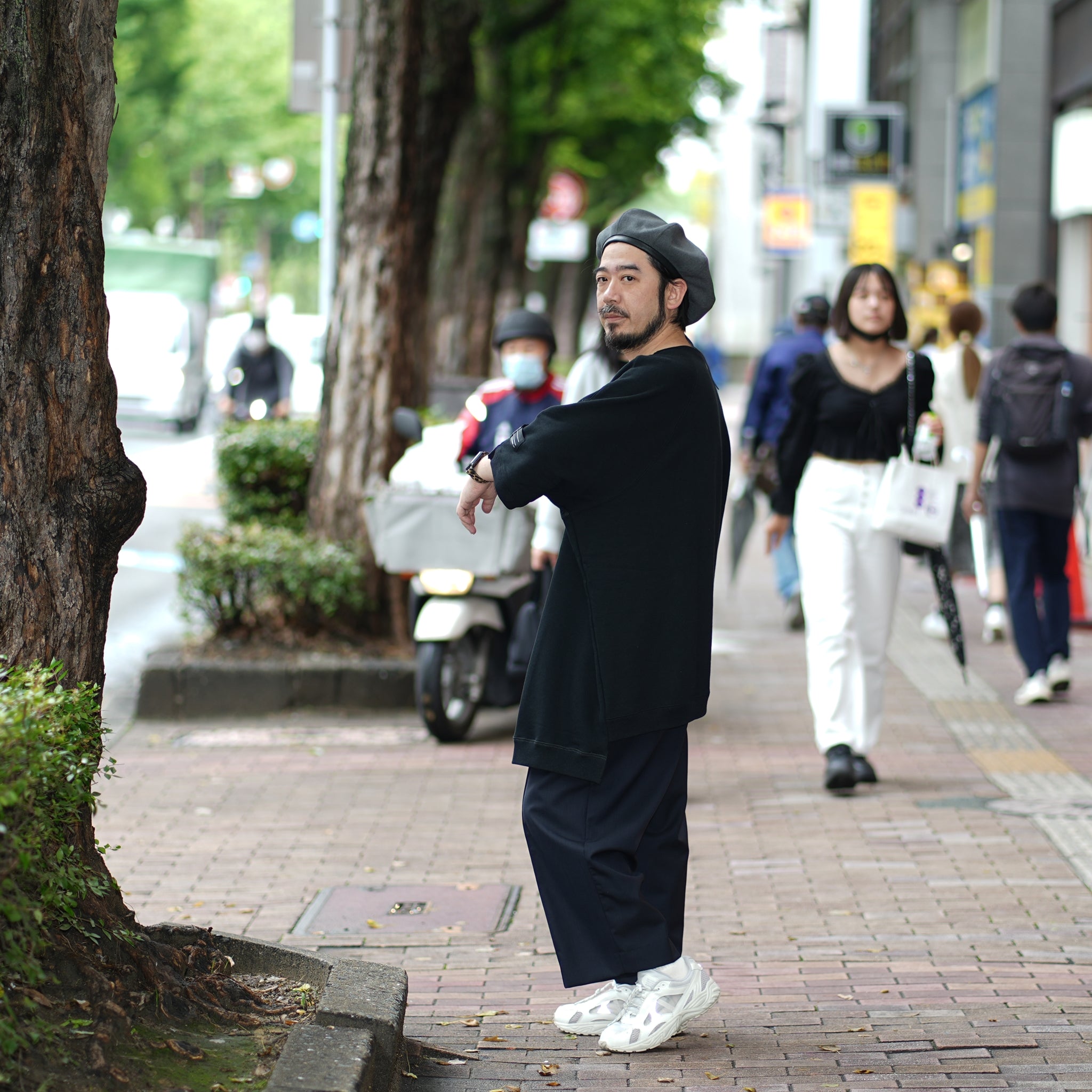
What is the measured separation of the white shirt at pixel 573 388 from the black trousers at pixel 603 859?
9.76ft

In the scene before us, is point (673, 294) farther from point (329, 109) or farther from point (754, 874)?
point (329, 109)

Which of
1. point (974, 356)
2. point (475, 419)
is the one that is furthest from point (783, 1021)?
point (974, 356)

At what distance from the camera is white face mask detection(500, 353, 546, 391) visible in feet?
25.8

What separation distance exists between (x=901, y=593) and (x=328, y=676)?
19.4 feet

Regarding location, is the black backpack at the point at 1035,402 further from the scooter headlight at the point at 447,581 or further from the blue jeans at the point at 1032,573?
the scooter headlight at the point at 447,581

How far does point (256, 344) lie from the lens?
17.2 metres

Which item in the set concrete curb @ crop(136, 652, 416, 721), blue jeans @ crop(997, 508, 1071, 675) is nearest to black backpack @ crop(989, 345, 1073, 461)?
blue jeans @ crop(997, 508, 1071, 675)

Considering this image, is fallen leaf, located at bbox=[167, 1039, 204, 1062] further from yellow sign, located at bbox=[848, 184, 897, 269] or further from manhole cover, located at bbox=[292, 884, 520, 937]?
yellow sign, located at bbox=[848, 184, 897, 269]

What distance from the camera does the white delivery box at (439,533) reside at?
308 inches

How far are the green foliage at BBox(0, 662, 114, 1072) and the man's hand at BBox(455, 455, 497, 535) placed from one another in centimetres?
88

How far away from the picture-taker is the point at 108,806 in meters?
6.86

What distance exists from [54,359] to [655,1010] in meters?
1.92

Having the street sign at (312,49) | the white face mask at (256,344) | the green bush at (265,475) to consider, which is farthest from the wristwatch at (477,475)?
the white face mask at (256,344)

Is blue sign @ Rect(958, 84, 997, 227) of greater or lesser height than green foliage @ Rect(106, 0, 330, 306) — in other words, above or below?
below
